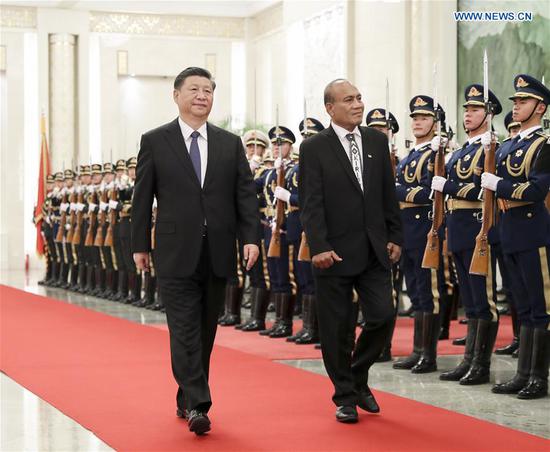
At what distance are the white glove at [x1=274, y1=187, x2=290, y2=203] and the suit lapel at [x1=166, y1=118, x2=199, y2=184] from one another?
337cm

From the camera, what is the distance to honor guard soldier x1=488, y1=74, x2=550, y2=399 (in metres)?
5.85

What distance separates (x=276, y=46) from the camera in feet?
68.4

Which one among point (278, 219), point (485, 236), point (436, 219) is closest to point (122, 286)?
point (278, 219)

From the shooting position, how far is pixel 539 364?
19.4ft

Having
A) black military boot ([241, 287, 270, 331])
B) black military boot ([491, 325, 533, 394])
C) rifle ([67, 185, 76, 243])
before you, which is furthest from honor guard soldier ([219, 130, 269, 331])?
rifle ([67, 185, 76, 243])

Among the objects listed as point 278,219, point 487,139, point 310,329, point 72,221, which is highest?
point 487,139

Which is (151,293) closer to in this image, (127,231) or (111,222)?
(127,231)

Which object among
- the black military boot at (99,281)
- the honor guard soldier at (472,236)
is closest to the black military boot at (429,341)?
the honor guard soldier at (472,236)

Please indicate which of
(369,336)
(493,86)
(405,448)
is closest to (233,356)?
(369,336)

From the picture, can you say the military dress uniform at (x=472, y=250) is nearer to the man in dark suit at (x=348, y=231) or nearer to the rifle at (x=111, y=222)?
the man in dark suit at (x=348, y=231)

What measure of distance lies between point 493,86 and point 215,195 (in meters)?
8.21

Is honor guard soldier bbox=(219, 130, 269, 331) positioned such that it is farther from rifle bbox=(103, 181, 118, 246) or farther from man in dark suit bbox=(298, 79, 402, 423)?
man in dark suit bbox=(298, 79, 402, 423)

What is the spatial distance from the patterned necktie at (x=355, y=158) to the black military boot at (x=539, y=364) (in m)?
1.45

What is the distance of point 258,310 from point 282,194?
1539mm
